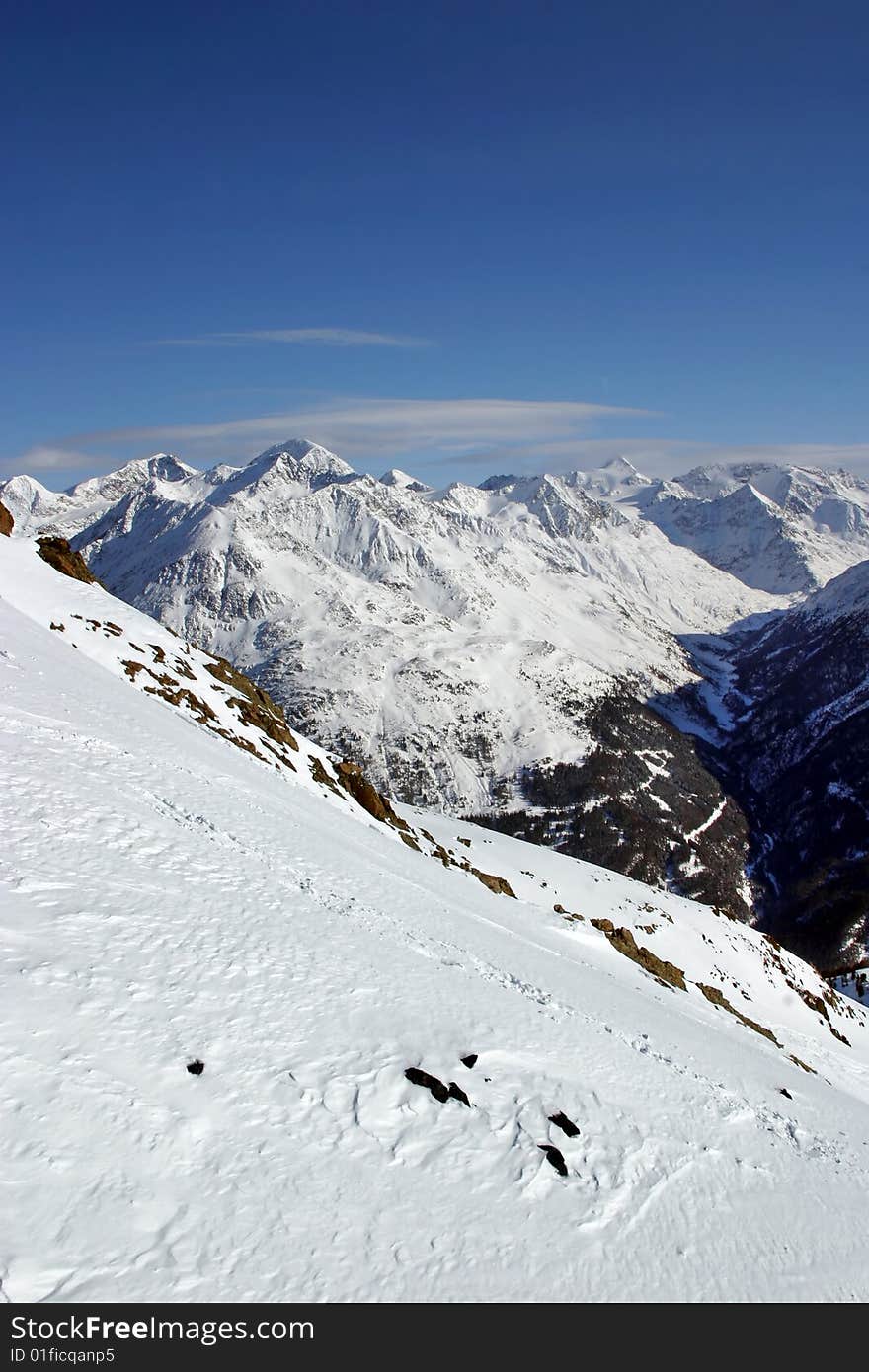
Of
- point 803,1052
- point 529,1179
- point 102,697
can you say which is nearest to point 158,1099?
point 529,1179

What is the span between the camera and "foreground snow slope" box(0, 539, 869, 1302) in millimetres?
9688

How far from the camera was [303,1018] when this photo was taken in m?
14.4

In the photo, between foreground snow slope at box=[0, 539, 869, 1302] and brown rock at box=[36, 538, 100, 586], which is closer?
foreground snow slope at box=[0, 539, 869, 1302]

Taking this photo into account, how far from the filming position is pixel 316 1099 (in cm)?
1252

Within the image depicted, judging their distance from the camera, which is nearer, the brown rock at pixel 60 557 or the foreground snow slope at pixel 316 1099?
the foreground snow slope at pixel 316 1099

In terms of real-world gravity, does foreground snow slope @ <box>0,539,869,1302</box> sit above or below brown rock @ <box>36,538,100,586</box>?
below

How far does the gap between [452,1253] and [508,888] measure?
44.1 m

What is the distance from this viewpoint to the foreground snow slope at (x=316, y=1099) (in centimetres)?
969

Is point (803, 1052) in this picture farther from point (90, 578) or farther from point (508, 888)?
point (90, 578)

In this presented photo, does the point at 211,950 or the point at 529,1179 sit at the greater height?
the point at 211,950

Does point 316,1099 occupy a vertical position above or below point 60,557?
below

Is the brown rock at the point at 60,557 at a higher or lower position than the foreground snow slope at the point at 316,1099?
higher

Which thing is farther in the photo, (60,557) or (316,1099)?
(60,557)
